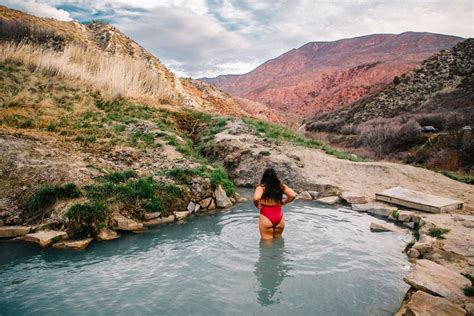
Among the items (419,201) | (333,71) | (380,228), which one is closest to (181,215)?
(380,228)

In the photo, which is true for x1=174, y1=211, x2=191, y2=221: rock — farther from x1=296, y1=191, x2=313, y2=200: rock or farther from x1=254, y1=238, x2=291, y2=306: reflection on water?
x1=296, y1=191, x2=313, y2=200: rock

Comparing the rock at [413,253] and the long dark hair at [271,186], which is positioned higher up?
the long dark hair at [271,186]

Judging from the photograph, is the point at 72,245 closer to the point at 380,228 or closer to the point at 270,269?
the point at 270,269

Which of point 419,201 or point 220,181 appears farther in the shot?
Result: point 220,181

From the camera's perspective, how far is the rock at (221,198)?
845 cm

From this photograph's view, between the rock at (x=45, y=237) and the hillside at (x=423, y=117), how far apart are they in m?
15.2

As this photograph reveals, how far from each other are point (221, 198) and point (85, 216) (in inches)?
134

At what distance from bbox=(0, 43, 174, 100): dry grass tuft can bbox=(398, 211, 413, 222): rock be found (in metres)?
11.4

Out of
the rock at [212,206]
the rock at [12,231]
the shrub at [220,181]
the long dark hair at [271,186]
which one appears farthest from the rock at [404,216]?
the rock at [12,231]

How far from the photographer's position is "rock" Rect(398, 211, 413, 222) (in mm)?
7402

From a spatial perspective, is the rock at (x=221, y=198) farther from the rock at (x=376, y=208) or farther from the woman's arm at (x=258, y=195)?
the rock at (x=376, y=208)

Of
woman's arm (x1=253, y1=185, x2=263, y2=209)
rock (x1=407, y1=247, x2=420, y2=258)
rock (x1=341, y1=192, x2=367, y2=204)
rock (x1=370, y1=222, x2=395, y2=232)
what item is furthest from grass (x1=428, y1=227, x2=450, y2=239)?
woman's arm (x1=253, y1=185, x2=263, y2=209)

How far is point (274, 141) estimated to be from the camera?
13.4 meters

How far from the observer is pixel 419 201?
802cm
